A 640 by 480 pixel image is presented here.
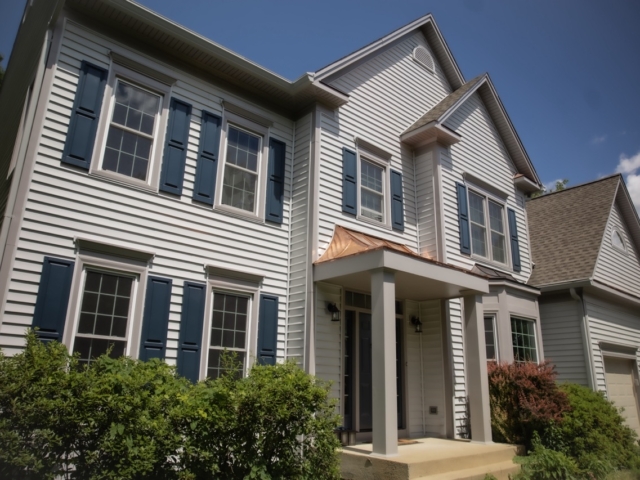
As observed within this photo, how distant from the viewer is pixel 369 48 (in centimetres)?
1137

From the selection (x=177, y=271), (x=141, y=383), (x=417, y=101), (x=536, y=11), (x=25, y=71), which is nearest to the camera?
(x=141, y=383)

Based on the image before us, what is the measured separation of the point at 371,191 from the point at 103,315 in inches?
239

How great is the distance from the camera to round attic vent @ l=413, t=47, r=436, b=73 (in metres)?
13.1

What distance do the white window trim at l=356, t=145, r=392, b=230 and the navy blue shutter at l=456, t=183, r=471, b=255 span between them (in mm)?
2157

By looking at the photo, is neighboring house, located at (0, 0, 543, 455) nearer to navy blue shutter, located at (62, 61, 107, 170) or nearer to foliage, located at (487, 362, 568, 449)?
navy blue shutter, located at (62, 61, 107, 170)

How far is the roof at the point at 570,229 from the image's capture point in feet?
46.2

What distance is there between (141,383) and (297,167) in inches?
228

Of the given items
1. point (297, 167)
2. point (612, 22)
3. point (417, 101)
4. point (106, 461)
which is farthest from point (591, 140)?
point (106, 461)

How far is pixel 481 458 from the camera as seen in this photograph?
8258 millimetres

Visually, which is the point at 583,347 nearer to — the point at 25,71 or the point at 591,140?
the point at 591,140

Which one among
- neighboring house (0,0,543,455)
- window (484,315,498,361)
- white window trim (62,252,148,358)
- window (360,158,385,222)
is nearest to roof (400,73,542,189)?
neighboring house (0,0,543,455)

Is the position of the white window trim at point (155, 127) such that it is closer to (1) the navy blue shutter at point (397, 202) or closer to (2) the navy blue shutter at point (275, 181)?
(2) the navy blue shutter at point (275, 181)

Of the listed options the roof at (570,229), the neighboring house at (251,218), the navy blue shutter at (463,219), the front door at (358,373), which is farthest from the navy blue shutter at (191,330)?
the roof at (570,229)

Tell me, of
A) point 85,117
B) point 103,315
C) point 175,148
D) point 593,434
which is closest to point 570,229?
point 593,434
